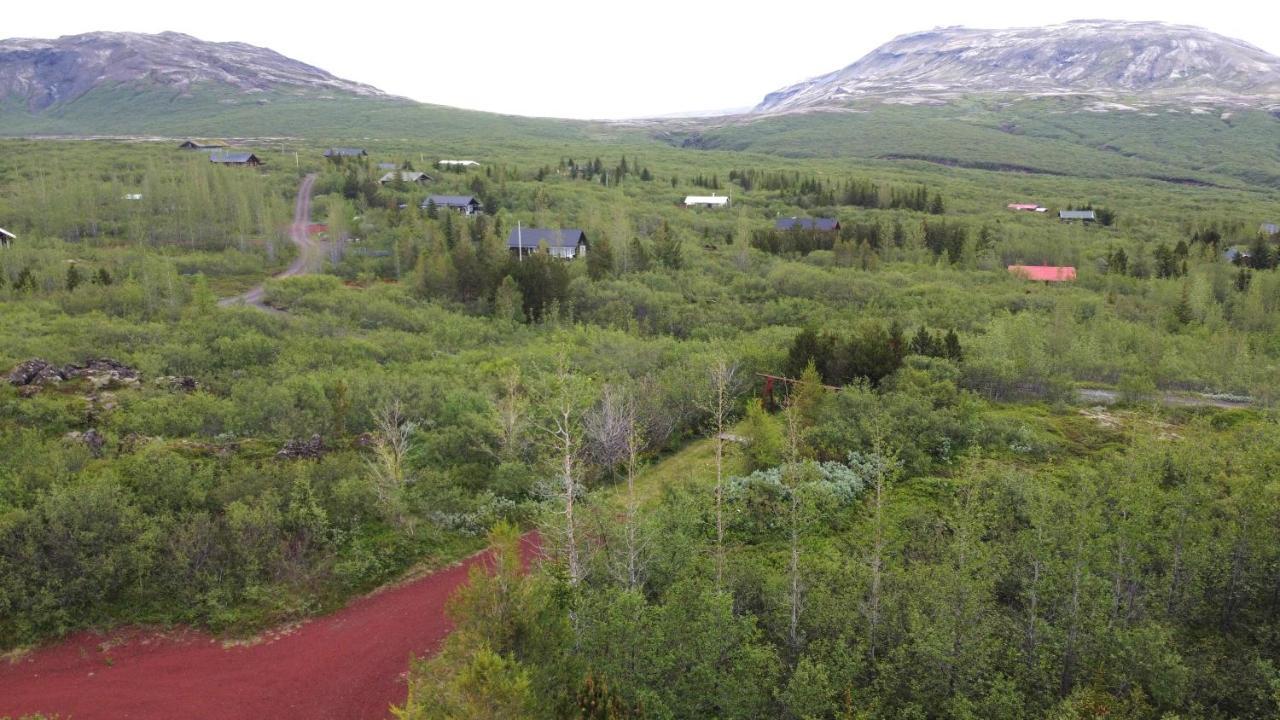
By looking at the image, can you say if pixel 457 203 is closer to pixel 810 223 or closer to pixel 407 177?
pixel 407 177

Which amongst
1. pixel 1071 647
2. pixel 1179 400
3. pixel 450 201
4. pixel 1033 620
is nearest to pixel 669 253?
pixel 450 201

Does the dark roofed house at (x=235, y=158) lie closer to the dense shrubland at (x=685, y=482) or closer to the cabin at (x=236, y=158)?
the cabin at (x=236, y=158)

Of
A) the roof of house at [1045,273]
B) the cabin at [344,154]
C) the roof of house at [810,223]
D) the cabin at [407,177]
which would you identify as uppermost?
the cabin at [344,154]

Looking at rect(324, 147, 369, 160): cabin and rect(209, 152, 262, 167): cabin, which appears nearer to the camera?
rect(209, 152, 262, 167): cabin

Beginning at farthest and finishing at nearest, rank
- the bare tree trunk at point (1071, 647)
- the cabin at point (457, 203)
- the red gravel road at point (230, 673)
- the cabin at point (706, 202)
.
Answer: the cabin at point (706, 202), the cabin at point (457, 203), the red gravel road at point (230, 673), the bare tree trunk at point (1071, 647)

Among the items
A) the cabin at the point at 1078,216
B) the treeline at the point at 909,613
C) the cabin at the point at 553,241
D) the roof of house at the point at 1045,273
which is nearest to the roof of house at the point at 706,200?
the cabin at the point at 553,241

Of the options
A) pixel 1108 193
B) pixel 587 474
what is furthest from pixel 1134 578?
pixel 1108 193

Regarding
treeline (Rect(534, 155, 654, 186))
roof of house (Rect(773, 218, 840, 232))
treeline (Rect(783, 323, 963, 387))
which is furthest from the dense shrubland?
treeline (Rect(534, 155, 654, 186))

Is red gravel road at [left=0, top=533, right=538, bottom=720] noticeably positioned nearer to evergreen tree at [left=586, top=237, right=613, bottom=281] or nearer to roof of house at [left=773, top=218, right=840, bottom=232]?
evergreen tree at [left=586, top=237, right=613, bottom=281]
